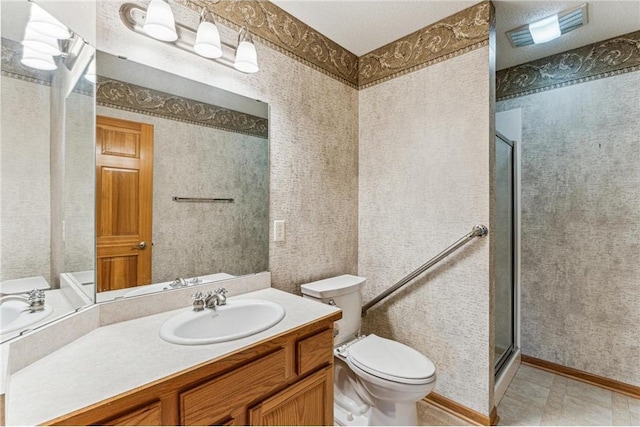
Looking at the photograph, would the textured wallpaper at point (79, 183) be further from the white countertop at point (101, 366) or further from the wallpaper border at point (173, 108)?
the white countertop at point (101, 366)

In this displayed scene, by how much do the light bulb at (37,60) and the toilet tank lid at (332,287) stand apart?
1383mm

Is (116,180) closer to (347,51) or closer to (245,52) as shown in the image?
(245,52)

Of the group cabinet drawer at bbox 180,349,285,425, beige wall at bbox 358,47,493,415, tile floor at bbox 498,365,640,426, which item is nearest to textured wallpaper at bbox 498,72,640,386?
tile floor at bbox 498,365,640,426

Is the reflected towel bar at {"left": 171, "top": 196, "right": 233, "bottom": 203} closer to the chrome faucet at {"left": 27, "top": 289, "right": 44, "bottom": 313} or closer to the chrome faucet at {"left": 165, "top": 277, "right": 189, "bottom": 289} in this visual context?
the chrome faucet at {"left": 165, "top": 277, "right": 189, "bottom": 289}

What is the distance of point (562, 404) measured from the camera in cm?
179

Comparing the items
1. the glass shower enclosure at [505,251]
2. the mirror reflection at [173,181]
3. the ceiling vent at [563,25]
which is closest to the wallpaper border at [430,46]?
the ceiling vent at [563,25]

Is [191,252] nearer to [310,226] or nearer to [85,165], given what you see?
[85,165]

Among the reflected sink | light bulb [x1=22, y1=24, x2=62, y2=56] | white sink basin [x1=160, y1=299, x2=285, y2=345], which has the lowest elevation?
white sink basin [x1=160, y1=299, x2=285, y2=345]

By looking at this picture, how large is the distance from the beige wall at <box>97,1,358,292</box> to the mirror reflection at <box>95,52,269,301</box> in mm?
75

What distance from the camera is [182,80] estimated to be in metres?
1.32

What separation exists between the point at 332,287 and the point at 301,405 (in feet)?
2.31

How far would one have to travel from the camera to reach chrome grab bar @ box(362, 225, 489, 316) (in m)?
1.60

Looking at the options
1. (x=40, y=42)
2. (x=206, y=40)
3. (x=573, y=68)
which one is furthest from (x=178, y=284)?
(x=573, y=68)

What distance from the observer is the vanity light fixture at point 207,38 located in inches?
49.4
